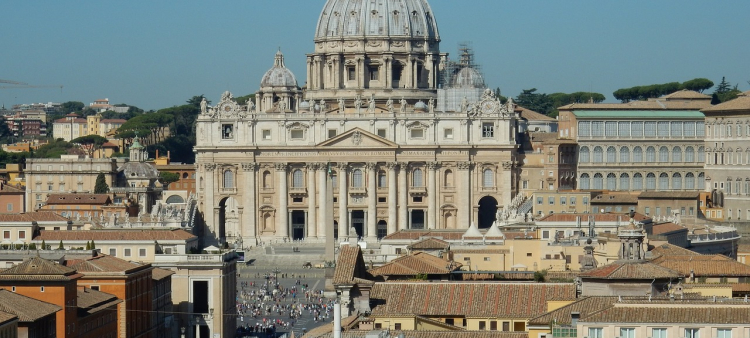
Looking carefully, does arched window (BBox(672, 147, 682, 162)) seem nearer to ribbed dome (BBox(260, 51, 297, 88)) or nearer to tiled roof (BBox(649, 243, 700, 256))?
ribbed dome (BBox(260, 51, 297, 88))

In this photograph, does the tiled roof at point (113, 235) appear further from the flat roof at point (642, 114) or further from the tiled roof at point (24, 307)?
the flat roof at point (642, 114)

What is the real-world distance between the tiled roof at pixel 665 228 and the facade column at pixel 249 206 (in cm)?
4773

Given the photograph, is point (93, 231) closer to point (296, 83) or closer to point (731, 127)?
point (731, 127)

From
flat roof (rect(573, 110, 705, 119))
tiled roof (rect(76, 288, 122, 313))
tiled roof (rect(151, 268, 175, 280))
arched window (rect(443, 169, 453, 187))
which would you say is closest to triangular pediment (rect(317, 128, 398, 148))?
arched window (rect(443, 169, 453, 187))

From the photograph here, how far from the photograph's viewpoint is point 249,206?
5556 inches

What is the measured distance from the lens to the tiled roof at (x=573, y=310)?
41.3 m

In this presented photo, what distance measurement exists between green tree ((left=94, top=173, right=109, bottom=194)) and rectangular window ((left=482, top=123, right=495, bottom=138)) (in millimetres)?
24117

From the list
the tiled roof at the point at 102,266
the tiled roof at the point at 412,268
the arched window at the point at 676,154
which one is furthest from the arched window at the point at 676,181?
the tiled roof at the point at 412,268

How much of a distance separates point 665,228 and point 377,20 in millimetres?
67662

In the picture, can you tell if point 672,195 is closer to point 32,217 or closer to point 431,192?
point 431,192

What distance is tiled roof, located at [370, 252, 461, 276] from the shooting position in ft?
186

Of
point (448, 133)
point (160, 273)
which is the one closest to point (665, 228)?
point (160, 273)

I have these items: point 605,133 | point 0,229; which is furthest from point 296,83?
point 0,229

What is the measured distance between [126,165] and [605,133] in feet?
110
